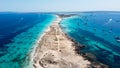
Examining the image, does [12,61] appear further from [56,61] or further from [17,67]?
[56,61]

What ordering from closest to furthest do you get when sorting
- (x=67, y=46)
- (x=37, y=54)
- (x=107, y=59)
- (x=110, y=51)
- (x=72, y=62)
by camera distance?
(x=72, y=62), (x=107, y=59), (x=37, y=54), (x=110, y=51), (x=67, y=46)

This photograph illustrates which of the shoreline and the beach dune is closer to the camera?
the shoreline

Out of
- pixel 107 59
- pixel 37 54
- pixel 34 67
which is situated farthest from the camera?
pixel 37 54

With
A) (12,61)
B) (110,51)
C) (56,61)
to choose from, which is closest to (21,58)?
(12,61)

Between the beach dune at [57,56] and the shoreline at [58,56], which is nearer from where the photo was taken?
the shoreline at [58,56]

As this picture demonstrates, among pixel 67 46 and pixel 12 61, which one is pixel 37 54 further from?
pixel 67 46

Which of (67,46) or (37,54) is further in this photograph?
(67,46)

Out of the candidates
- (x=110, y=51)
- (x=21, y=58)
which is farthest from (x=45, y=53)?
(x=110, y=51)

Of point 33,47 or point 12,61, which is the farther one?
point 33,47

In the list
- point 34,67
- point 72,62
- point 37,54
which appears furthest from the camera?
point 37,54
